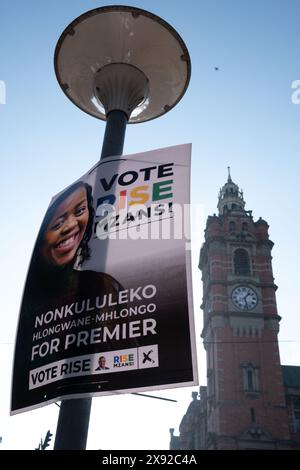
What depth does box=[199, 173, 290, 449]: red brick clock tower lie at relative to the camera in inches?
1732

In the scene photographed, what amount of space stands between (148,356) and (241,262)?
2003 inches

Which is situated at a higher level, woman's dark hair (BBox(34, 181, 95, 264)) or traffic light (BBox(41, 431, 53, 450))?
traffic light (BBox(41, 431, 53, 450))

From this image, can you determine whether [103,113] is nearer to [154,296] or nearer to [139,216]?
[139,216]

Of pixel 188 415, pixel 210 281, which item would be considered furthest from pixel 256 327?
pixel 188 415

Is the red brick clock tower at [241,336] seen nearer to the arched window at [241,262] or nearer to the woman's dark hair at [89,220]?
the arched window at [241,262]

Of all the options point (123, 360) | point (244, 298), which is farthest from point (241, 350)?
point (123, 360)

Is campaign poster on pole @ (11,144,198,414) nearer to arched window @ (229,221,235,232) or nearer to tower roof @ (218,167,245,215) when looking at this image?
arched window @ (229,221,235,232)

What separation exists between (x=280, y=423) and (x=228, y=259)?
17.6 m

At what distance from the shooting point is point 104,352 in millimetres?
3982

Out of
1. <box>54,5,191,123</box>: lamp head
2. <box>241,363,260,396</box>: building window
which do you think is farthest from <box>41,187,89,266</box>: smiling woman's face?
<box>241,363,260,396</box>: building window

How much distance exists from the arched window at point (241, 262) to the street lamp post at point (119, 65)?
4757cm

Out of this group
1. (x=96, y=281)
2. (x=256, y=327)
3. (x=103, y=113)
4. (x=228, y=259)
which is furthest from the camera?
(x=228, y=259)

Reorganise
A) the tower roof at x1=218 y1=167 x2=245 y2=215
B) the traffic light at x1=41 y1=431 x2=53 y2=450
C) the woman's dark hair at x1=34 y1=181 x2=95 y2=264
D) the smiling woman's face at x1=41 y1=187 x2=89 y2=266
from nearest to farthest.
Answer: the woman's dark hair at x1=34 y1=181 x2=95 y2=264 → the smiling woman's face at x1=41 y1=187 x2=89 y2=266 → the traffic light at x1=41 y1=431 x2=53 y2=450 → the tower roof at x1=218 y1=167 x2=245 y2=215
